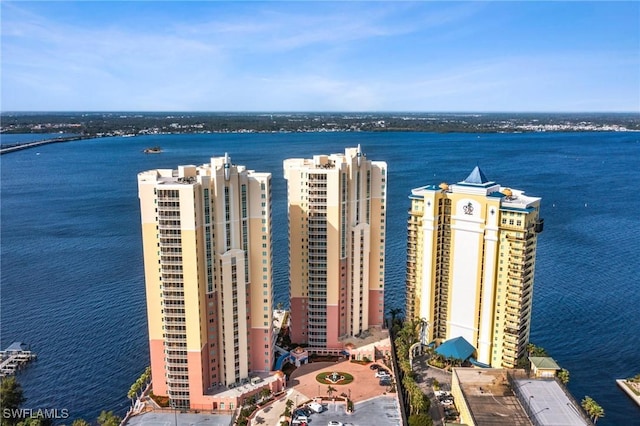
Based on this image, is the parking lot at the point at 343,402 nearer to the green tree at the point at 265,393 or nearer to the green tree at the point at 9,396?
the green tree at the point at 265,393

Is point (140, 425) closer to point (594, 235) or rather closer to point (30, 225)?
point (30, 225)

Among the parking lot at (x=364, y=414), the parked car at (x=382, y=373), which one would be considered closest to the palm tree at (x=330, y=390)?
the parking lot at (x=364, y=414)

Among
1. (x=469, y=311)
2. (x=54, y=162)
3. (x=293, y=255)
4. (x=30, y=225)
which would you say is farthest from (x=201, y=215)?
(x=54, y=162)

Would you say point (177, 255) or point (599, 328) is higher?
point (177, 255)
